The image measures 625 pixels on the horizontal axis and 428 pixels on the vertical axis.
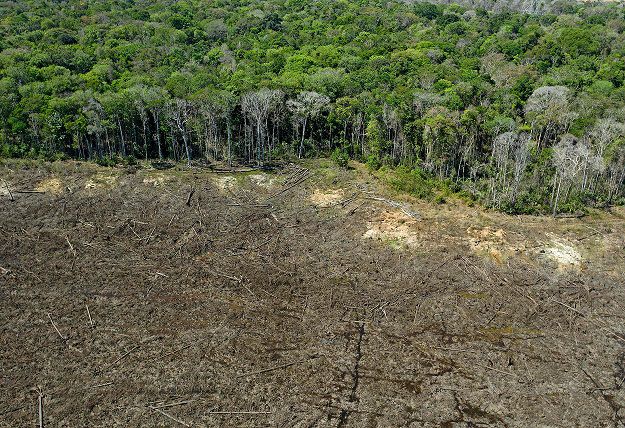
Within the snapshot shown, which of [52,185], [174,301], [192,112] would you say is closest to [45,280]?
[174,301]

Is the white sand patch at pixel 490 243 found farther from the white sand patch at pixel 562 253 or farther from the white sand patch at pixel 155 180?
the white sand patch at pixel 155 180

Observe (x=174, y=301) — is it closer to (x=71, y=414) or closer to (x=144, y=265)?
(x=144, y=265)

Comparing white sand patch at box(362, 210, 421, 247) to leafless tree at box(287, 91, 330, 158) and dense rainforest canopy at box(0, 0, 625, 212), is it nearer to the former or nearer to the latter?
dense rainforest canopy at box(0, 0, 625, 212)

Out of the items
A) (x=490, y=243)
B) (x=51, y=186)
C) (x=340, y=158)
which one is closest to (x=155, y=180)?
(x=51, y=186)

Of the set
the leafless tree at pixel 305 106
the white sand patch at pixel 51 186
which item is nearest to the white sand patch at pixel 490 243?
the leafless tree at pixel 305 106

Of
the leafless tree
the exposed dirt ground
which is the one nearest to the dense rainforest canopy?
the leafless tree

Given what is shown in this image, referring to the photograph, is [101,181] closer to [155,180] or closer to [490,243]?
[155,180]
